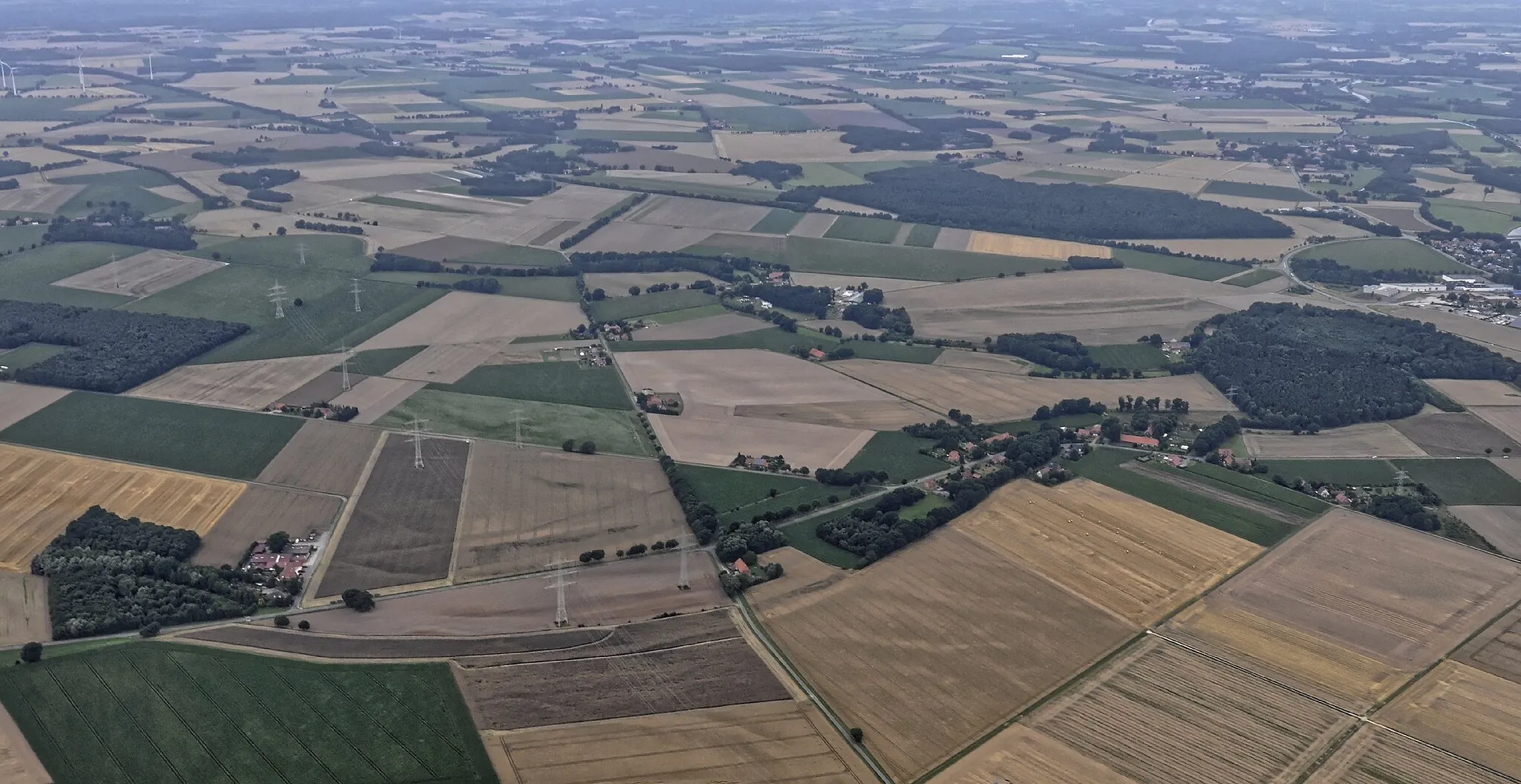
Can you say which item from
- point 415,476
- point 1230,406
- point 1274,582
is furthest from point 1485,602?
point 415,476

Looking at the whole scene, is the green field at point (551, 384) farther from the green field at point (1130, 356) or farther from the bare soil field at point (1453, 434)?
the bare soil field at point (1453, 434)

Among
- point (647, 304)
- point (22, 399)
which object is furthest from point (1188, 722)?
point (22, 399)

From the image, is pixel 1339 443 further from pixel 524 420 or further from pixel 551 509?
pixel 524 420

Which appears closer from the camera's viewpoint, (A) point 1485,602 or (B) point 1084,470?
(A) point 1485,602

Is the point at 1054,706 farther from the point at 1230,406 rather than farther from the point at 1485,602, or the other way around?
the point at 1230,406

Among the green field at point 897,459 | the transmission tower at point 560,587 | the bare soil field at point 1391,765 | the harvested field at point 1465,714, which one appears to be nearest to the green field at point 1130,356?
the green field at point 897,459

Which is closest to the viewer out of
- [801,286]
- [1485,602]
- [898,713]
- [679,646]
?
[898,713]
